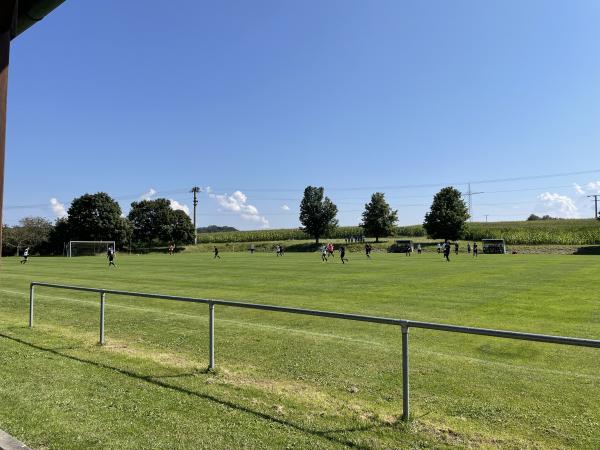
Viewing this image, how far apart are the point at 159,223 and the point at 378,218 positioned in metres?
47.1

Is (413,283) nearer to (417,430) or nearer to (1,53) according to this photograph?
(417,430)

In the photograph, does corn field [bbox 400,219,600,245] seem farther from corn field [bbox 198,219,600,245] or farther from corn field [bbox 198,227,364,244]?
corn field [bbox 198,227,364,244]

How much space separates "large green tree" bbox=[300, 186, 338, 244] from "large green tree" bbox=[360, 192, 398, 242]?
9.34 metres

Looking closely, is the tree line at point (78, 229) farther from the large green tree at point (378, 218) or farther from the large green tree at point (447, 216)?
the large green tree at point (447, 216)

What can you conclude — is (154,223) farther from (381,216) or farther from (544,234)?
(544,234)

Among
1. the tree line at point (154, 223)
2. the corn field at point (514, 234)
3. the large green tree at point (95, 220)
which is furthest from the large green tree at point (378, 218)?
the large green tree at point (95, 220)

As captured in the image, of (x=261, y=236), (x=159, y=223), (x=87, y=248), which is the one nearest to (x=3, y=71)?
(x=87, y=248)

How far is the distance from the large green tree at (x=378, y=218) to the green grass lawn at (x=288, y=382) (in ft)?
269

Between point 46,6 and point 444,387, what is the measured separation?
665 centimetres

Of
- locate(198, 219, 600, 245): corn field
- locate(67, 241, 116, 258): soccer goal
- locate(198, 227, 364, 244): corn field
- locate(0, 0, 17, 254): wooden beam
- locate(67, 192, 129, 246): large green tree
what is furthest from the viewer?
locate(198, 227, 364, 244): corn field

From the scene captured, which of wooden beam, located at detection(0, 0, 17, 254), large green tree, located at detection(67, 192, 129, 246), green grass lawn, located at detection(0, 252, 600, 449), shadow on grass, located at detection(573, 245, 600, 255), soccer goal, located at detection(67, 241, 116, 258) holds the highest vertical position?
large green tree, located at detection(67, 192, 129, 246)

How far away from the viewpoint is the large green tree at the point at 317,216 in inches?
4087

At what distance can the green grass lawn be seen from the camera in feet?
15.4

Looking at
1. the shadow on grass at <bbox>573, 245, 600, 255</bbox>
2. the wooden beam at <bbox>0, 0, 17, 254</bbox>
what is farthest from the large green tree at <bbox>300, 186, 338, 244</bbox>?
the wooden beam at <bbox>0, 0, 17, 254</bbox>
